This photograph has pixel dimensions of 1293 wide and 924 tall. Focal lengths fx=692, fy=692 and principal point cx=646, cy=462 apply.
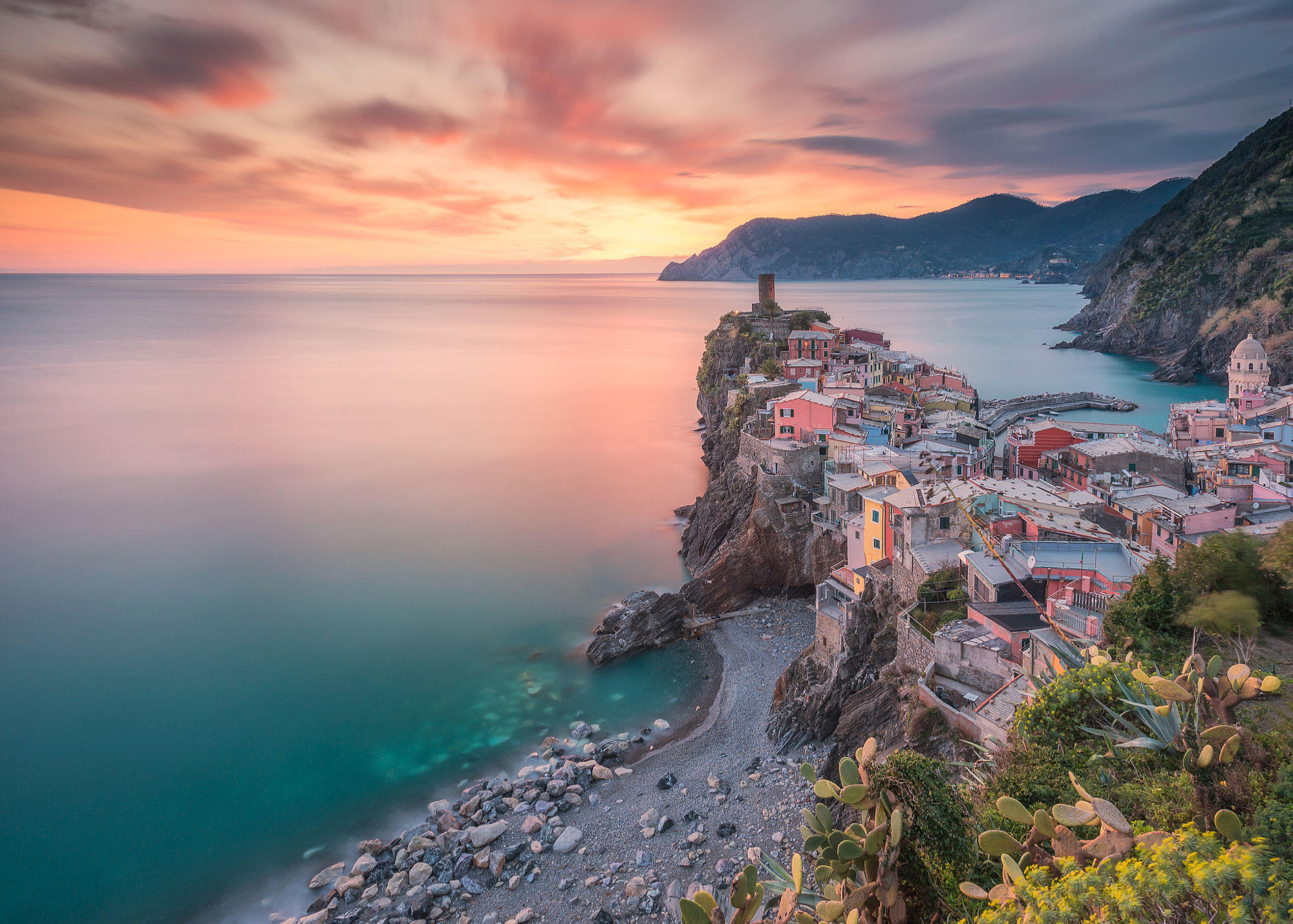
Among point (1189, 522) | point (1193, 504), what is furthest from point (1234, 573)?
point (1193, 504)

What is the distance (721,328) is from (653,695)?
31.4 metres

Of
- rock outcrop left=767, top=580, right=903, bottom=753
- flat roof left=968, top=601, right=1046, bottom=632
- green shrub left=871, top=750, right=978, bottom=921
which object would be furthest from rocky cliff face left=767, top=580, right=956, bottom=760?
green shrub left=871, top=750, right=978, bottom=921

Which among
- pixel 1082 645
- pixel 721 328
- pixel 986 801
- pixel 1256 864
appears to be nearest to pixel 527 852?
pixel 986 801

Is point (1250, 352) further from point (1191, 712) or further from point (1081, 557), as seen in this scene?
point (1191, 712)

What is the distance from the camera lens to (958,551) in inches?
599

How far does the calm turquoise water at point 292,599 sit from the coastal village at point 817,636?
1.94 metres

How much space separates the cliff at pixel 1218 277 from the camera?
52531 millimetres

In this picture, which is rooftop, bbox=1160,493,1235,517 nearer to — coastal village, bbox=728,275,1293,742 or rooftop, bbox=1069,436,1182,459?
coastal village, bbox=728,275,1293,742

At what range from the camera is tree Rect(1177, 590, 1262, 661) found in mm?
8391

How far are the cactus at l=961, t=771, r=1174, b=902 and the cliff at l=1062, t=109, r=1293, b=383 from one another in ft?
175

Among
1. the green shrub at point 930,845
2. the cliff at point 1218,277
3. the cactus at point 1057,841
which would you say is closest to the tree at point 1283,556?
the cactus at point 1057,841

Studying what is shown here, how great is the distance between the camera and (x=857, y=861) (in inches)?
236

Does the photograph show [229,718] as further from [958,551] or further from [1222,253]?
[1222,253]

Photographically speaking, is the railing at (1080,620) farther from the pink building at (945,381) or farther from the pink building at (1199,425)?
the pink building at (945,381)
